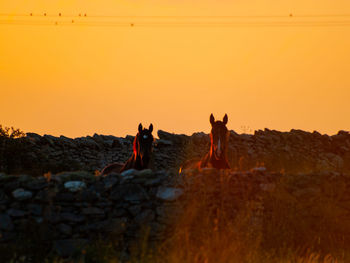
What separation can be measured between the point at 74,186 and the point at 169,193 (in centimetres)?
177

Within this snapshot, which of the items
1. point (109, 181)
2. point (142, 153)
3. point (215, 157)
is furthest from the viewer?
point (142, 153)

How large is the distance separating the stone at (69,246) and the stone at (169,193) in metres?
1.62

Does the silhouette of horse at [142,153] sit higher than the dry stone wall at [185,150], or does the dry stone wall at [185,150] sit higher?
the dry stone wall at [185,150]

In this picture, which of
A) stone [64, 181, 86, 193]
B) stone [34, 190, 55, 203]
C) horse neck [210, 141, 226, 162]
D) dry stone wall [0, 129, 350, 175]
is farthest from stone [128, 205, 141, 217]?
dry stone wall [0, 129, 350, 175]

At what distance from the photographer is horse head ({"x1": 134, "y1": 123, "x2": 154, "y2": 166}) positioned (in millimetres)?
16500

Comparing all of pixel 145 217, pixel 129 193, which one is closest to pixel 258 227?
pixel 145 217

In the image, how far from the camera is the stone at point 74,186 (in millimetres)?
→ 10875

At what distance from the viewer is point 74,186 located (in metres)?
10.9

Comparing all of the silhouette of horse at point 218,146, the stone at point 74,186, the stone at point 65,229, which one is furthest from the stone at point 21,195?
the silhouette of horse at point 218,146

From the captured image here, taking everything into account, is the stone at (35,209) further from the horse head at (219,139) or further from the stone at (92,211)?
the horse head at (219,139)

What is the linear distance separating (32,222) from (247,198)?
4143 mm

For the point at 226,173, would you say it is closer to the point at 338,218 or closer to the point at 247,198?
the point at 247,198

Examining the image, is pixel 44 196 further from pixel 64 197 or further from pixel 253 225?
pixel 253 225

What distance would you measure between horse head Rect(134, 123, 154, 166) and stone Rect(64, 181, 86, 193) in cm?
556
